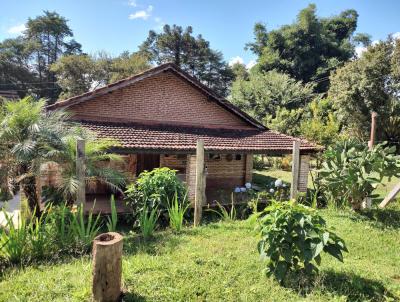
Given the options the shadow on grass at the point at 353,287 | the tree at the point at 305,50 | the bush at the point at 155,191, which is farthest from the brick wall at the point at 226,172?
the tree at the point at 305,50

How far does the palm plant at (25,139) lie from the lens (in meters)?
5.75

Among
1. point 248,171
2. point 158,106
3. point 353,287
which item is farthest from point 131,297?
point 248,171

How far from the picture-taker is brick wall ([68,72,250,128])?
36.8ft

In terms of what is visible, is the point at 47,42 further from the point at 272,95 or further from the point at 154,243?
the point at 154,243

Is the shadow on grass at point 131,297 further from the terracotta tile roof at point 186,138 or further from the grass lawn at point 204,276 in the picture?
the terracotta tile roof at point 186,138

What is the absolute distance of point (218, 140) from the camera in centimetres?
1118

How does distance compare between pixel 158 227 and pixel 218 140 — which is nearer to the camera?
pixel 158 227

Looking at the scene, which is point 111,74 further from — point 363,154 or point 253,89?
point 363,154

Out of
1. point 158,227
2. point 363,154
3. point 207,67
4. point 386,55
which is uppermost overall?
point 207,67

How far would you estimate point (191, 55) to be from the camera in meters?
41.6

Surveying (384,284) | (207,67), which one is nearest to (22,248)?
(384,284)

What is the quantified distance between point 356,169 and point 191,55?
3697cm

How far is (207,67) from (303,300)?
133ft

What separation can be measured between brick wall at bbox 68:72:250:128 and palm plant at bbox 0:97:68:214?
4.91 meters
